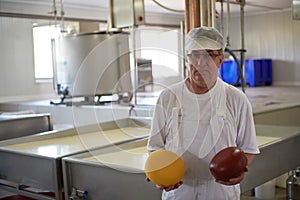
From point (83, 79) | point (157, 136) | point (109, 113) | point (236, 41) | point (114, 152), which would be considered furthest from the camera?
point (236, 41)

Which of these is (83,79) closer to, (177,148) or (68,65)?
(68,65)

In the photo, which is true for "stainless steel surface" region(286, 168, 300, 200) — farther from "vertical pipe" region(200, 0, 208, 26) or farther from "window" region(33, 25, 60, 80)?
"window" region(33, 25, 60, 80)

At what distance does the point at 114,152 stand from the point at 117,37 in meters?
2.83

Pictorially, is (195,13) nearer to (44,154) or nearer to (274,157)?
(274,157)

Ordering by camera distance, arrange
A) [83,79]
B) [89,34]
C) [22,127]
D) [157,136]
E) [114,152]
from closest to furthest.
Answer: [157,136] < [114,152] < [22,127] < [83,79] < [89,34]

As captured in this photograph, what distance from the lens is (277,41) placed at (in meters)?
10.6

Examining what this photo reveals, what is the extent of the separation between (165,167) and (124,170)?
22.3 inches

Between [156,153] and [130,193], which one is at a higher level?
[156,153]

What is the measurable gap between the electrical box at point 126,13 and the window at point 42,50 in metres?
4.07

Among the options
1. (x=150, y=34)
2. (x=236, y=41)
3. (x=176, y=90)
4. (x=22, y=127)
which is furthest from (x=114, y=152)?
(x=236, y=41)

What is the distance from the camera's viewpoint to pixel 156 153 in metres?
1.55

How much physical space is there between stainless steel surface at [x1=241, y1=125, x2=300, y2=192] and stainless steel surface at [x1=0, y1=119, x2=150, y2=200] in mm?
887

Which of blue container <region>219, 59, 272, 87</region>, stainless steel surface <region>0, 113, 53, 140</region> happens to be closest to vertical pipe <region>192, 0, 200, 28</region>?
stainless steel surface <region>0, 113, 53, 140</region>

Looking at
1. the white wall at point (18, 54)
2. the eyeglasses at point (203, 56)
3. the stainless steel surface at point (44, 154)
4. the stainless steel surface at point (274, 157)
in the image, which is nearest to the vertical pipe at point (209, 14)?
the stainless steel surface at point (274, 157)
